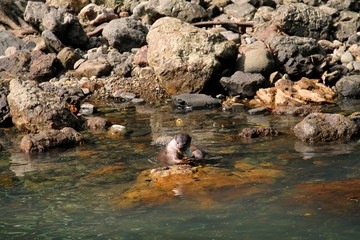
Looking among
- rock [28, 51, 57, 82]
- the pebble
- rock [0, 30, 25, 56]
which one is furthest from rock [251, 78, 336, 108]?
rock [0, 30, 25, 56]

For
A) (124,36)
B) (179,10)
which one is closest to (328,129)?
(124,36)

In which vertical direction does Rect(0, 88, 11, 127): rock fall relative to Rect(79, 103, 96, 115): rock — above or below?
above

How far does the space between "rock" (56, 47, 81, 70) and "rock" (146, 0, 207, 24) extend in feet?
15.0

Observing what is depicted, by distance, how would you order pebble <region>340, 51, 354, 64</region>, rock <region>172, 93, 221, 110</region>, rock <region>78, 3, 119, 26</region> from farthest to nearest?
rock <region>78, 3, 119, 26</region> → pebble <region>340, 51, 354, 64</region> → rock <region>172, 93, 221, 110</region>

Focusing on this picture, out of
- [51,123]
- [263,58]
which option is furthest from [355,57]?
[51,123]

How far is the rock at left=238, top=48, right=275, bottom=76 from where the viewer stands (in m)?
15.6

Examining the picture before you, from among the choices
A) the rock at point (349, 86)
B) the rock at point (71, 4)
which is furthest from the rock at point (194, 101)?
the rock at point (71, 4)

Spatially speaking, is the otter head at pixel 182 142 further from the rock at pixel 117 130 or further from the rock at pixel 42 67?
the rock at pixel 42 67

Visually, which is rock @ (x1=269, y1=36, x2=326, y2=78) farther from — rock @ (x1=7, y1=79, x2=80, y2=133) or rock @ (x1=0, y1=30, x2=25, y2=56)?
rock @ (x1=0, y1=30, x2=25, y2=56)

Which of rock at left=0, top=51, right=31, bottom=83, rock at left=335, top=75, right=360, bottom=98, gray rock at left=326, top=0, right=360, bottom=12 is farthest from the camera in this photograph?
gray rock at left=326, top=0, right=360, bottom=12

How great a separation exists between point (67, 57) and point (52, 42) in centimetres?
84

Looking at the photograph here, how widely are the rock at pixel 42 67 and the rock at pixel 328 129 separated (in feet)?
33.1

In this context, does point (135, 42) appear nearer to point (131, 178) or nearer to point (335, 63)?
point (335, 63)

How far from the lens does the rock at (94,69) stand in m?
17.6
